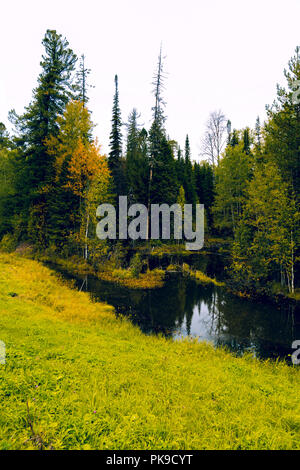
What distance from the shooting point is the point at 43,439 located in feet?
11.1

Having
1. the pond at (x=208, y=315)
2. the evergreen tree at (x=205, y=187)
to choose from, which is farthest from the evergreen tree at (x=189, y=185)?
the pond at (x=208, y=315)

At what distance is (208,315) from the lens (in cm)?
1359

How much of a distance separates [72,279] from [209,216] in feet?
126

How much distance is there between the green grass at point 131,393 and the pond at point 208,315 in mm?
1934

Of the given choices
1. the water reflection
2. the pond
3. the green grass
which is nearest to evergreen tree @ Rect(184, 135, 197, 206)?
the pond

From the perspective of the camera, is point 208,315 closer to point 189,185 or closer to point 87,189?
point 87,189

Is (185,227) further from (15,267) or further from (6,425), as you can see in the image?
(6,425)

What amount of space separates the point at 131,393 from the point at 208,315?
9.55 m

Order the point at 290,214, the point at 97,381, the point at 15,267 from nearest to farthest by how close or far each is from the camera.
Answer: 1. the point at 97,381
2. the point at 290,214
3. the point at 15,267

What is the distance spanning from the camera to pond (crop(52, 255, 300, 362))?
10.6m

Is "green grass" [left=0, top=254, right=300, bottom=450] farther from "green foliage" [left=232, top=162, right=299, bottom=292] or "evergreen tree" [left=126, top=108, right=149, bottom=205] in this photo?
"evergreen tree" [left=126, top=108, right=149, bottom=205]

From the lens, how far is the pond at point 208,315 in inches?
416

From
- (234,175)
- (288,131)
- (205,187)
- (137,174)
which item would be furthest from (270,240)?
(205,187)
